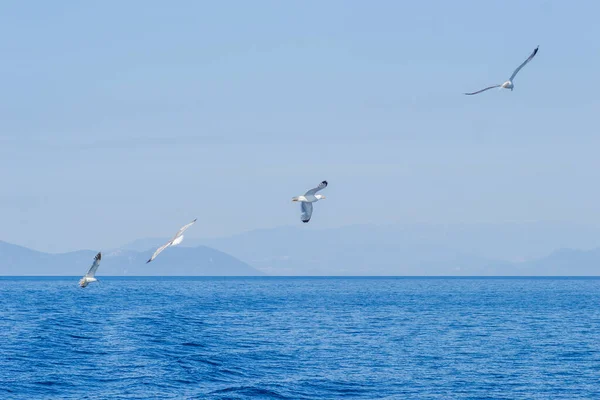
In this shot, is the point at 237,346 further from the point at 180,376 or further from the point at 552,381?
the point at 552,381

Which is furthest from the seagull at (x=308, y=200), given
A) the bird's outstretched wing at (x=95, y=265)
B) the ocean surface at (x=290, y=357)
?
the ocean surface at (x=290, y=357)

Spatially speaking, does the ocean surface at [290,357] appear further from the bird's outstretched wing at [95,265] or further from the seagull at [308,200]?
the seagull at [308,200]

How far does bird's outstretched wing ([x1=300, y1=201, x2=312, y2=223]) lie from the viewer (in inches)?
1280

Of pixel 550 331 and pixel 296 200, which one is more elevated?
pixel 296 200

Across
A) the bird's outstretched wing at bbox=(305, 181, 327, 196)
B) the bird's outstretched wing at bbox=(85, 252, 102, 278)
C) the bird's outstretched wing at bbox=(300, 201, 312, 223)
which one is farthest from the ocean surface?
the bird's outstretched wing at bbox=(305, 181, 327, 196)

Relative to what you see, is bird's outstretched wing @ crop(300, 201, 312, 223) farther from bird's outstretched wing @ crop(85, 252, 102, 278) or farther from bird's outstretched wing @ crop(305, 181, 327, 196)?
bird's outstretched wing @ crop(85, 252, 102, 278)

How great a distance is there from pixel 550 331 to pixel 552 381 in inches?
1593

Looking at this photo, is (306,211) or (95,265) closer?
(306,211)

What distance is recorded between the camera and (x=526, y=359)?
236ft

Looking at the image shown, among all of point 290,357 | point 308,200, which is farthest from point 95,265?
point 290,357

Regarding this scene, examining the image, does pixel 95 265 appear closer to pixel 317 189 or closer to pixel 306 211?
pixel 306 211

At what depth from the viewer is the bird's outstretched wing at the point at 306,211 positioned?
32.5 metres

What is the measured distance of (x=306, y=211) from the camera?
109 feet

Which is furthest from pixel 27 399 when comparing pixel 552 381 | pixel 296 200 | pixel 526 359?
pixel 526 359
